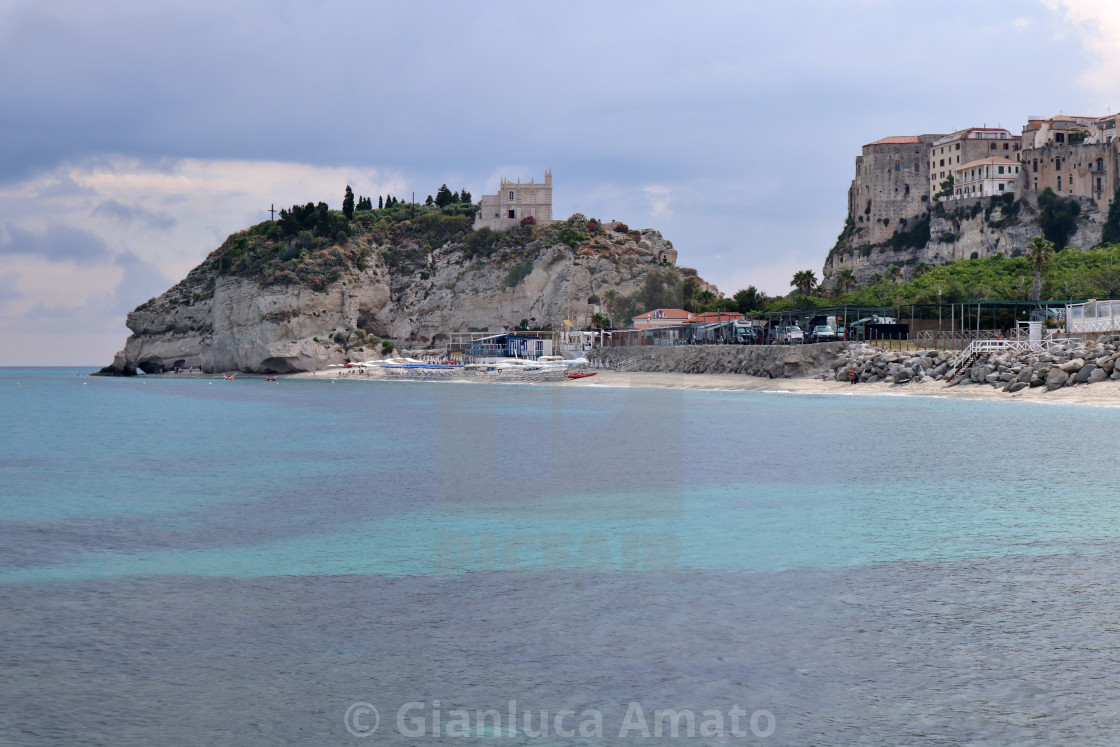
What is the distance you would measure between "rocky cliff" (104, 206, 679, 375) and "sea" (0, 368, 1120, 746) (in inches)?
3812

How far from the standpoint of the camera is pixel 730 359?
250 feet

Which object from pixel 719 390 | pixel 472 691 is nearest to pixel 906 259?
pixel 719 390

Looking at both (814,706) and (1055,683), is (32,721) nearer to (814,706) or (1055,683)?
(814,706)

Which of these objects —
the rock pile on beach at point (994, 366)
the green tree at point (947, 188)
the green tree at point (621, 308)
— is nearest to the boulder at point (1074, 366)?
the rock pile on beach at point (994, 366)

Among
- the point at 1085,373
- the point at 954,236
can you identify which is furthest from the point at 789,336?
the point at 954,236

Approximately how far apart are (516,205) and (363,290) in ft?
93.0

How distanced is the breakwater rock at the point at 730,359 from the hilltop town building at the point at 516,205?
154 feet

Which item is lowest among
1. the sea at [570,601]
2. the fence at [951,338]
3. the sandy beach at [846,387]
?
the sea at [570,601]

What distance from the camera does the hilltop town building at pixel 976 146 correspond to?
132m

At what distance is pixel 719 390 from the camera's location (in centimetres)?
6675

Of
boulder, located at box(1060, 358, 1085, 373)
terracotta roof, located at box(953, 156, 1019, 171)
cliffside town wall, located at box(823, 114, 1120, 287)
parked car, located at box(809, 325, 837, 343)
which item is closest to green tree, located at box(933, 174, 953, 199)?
cliffside town wall, located at box(823, 114, 1120, 287)

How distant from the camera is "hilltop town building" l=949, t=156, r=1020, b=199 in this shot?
125438 millimetres

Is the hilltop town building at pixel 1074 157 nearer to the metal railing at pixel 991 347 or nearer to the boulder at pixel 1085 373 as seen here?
the metal railing at pixel 991 347

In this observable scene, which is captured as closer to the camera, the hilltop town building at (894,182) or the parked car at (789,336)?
the parked car at (789,336)
